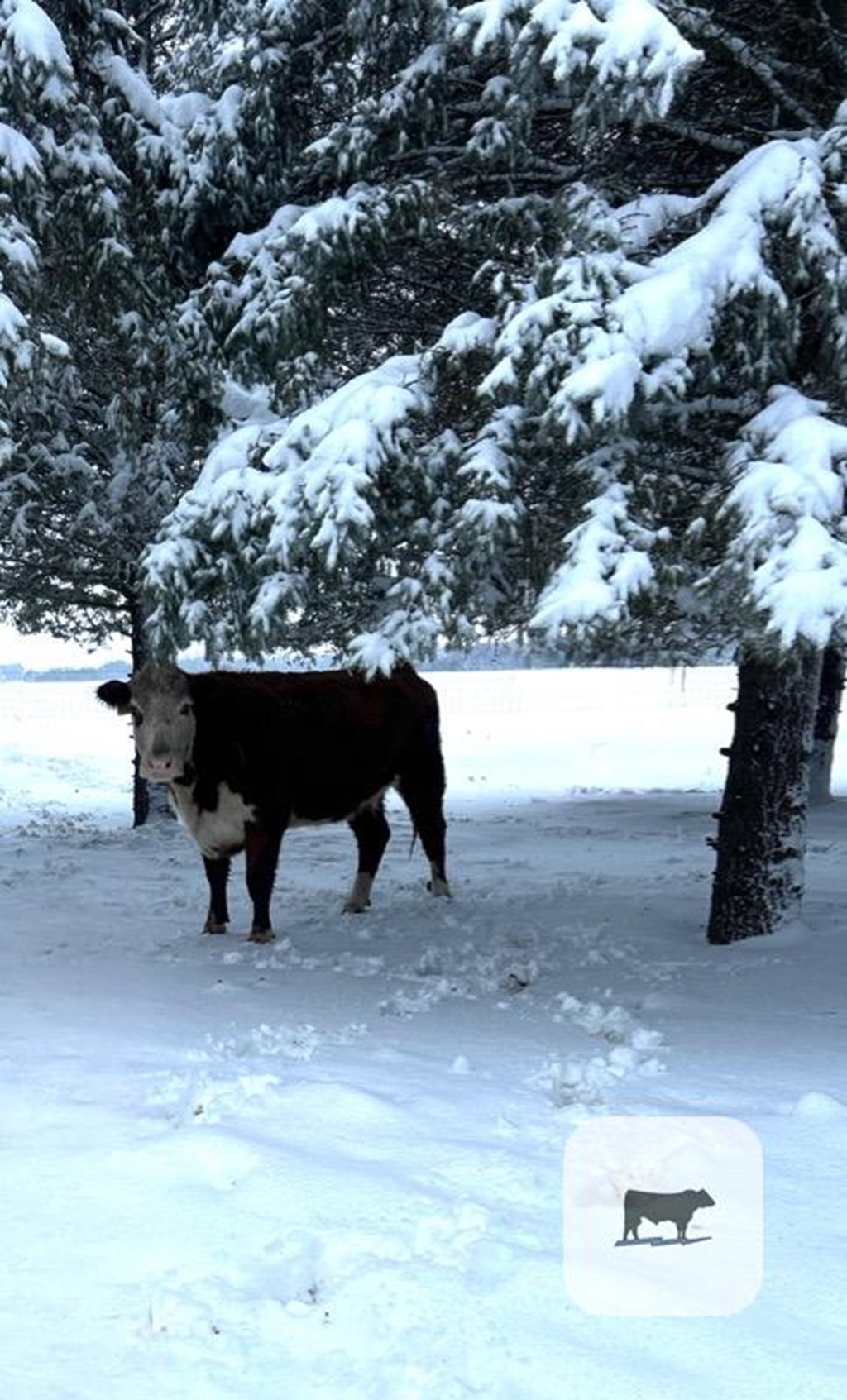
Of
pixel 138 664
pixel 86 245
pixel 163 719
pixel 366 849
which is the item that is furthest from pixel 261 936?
pixel 138 664

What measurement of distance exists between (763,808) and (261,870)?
3.05 metres

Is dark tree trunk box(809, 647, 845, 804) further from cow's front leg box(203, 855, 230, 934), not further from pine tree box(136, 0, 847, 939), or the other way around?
cow's front leg box(203, 855, 230, 934)

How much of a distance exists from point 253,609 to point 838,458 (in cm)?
266

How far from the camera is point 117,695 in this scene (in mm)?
7246

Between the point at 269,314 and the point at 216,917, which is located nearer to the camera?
the point at 269,314

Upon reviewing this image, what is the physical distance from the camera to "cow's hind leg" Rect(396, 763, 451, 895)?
902 cm

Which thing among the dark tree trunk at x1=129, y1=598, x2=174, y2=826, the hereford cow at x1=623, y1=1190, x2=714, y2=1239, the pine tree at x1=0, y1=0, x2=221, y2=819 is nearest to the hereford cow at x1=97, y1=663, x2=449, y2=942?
the pine tree at x1=0, y1=0, x2=221, y2=819


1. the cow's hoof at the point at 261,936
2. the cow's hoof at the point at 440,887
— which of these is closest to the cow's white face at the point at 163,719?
the cow's hoof at the point at 261,936

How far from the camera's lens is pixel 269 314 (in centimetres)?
618

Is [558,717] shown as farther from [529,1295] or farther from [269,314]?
[529,1295]

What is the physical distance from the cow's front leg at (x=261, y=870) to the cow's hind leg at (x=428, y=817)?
177cm

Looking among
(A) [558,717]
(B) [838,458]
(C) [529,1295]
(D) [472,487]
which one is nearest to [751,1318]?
(C) [529,1295]

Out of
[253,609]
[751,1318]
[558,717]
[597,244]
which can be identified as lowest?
[558,717]

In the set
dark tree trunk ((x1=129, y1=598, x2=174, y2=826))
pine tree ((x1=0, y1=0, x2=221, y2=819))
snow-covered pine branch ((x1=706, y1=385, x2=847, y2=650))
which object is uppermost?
pine tree ((x1=0, y1=0, x2=221, y2=819))
